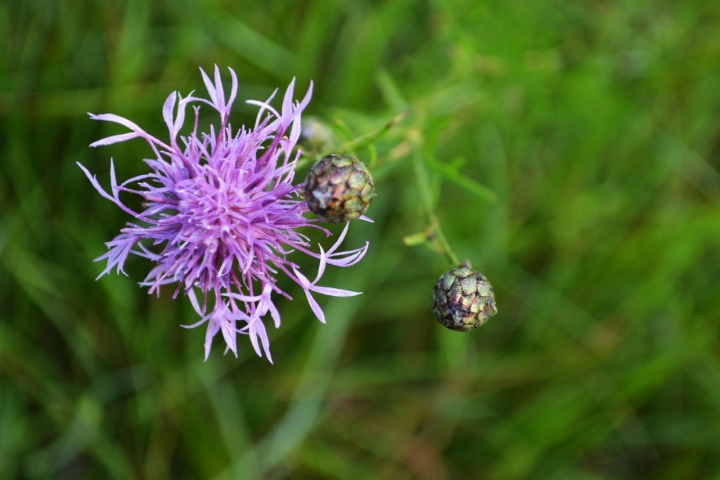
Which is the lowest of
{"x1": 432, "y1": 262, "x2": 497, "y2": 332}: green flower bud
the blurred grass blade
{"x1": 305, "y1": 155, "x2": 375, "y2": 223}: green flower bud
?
{"x1": 432, "y1": 262, "x2": 497, "y2": 332}: green flower bud

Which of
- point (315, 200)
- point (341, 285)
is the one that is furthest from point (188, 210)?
point (341, 285)

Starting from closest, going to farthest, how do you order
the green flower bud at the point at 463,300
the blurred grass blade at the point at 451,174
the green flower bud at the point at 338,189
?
the green flower bud at the point at 338,189 < the green flower bud at the point at 463,300 < the blurred grass blade at the point at 451,174

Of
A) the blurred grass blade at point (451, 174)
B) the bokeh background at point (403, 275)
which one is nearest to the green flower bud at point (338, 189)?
the blurred grass blade at point (451, 174)

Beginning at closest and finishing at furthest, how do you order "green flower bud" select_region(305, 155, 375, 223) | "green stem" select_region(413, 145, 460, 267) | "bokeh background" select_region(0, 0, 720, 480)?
"green flower bud" select_region(305, 155, 375, 223)
"green stem" select_region(413, 145, 460, 267)
"bokeh background" select_region(0, 0, 720, 480)

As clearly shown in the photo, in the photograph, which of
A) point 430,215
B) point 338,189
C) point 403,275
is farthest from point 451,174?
point 403,275

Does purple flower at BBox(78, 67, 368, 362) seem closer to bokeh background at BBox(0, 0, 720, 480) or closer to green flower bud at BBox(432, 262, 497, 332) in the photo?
green flower bud at BBox(432, 262, 497, 332)

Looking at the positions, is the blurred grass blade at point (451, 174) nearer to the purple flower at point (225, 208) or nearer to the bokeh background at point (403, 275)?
the purple flower at point (225, 208)

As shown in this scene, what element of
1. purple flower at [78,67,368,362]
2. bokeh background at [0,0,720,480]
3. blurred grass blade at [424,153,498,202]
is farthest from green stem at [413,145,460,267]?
bokeh background at [0,0,720,480]
